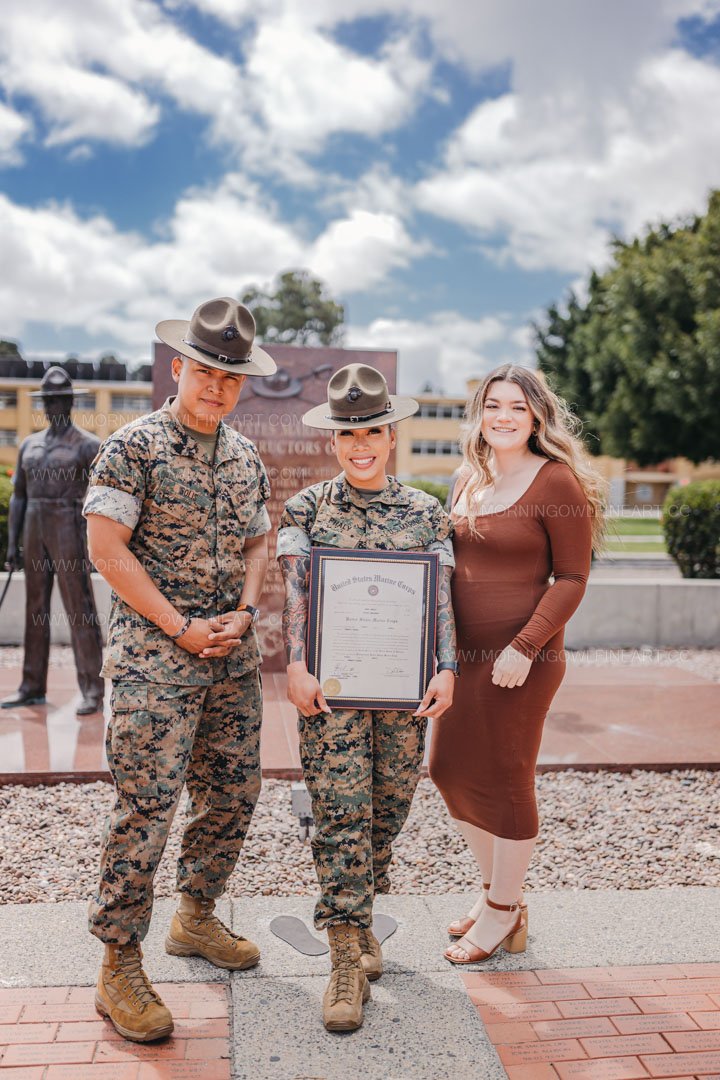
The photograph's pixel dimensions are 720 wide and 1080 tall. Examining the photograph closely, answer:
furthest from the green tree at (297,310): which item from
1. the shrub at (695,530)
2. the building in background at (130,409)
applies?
the shrub at (695,530)

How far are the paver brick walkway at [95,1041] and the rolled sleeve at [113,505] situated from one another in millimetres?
1446

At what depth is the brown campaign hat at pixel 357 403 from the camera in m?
2.77

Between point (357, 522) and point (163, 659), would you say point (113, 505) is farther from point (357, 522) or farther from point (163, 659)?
point (357, 522)

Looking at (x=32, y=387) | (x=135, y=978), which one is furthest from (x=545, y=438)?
(x=32, y=387)

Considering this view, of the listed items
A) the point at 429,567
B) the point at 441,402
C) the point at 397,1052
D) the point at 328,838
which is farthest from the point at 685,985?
the point at 441,402

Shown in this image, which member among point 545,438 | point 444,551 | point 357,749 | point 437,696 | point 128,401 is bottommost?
point 357,749

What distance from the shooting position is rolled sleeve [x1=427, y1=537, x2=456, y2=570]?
113 inches

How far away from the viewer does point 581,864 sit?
153 inches

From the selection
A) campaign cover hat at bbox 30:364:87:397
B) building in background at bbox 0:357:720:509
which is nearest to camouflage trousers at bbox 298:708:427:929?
campaign cover hat at bbox 30:364:87:397

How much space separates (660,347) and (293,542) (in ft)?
82.1

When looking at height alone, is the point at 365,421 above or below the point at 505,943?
above

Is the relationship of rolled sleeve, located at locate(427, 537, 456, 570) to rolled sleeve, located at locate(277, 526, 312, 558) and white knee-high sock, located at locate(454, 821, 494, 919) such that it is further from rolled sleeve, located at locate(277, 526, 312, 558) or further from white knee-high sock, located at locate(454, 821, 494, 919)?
white knee-high sock, located at locate(454, 821, 494, 919)

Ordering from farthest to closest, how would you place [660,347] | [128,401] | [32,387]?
[128,401], [32,387], [660,347]

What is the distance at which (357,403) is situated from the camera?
277 cm
